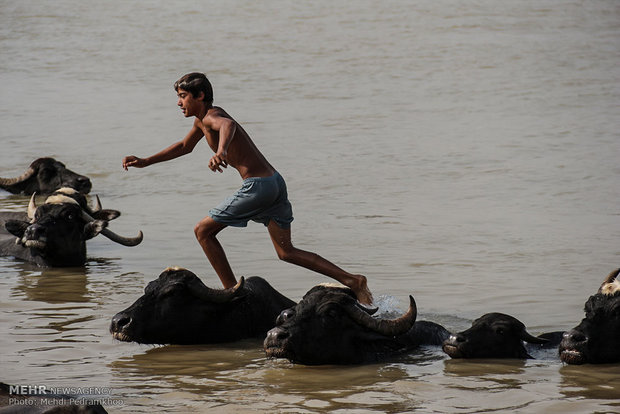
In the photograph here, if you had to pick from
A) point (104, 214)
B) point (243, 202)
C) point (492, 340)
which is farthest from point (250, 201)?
point (104, 214)

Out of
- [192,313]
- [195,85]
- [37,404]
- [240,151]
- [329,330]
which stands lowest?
[37,404]

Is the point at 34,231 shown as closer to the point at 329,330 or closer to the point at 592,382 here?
the point at 329,330

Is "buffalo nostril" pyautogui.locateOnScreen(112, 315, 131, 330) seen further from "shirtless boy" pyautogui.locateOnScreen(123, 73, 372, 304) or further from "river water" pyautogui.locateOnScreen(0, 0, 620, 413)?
"shirtless boy" pyautogui.locateOnScreen(123, 73, 372, 304)

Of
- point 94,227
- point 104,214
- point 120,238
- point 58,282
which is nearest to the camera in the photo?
point 58,282

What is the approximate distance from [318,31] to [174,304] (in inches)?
1347

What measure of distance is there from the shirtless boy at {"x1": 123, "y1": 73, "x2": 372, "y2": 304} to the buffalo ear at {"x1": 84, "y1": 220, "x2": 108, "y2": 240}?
2875 millimetres

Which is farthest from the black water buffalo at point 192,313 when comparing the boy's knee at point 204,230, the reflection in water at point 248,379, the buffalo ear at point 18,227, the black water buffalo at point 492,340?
the buffalo ear at point 18,227

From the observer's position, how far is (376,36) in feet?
131

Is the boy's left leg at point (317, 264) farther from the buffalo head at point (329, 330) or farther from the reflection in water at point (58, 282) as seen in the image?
the reflection in water at point (58, 282)

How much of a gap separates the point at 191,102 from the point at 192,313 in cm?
159

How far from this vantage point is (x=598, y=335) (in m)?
7.64

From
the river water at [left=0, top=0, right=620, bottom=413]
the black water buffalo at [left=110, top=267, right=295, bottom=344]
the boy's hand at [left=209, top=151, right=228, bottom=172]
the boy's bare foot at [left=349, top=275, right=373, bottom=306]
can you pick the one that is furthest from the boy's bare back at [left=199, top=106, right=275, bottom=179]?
the river water at [left=0, top=0, right=620, bottom=413]

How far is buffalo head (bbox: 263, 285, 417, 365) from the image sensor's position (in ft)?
25.0

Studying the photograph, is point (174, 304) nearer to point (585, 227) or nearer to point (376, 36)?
point (585, 227)
